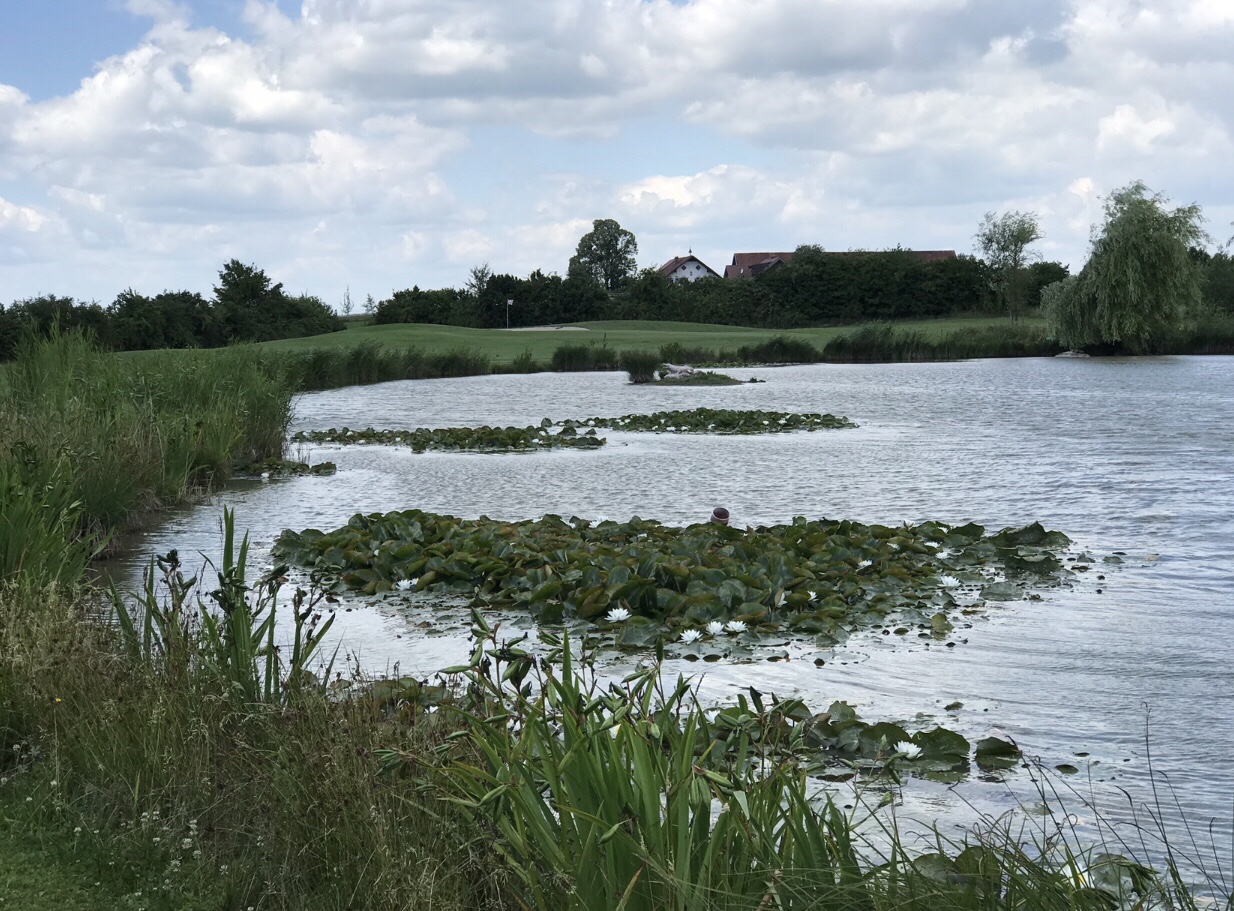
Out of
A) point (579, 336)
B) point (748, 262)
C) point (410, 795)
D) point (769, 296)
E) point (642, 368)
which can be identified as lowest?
point (410, 795)

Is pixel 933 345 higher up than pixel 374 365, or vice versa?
pixel 933 345

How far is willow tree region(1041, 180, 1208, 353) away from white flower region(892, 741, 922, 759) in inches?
Answer: 1945

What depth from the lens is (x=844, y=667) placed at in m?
6.07

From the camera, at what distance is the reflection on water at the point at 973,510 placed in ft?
17.3

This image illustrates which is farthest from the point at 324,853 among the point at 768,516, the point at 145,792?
the point at 768,516

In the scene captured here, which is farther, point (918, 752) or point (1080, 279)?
point (1080, 279)

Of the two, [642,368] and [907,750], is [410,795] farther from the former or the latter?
[642,368]

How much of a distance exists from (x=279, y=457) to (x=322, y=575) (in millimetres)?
8486

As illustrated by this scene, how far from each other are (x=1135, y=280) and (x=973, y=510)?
4261 cm

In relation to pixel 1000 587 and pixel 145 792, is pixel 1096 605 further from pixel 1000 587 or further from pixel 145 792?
pixel 145 792

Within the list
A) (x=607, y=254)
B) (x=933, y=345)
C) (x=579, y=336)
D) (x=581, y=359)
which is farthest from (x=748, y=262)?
(x=581, y=359)

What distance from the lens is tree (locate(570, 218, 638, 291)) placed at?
10469 centimetres

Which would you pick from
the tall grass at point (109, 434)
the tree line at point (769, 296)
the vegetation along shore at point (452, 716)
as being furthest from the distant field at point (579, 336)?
the vegetation along shore at point (452, 716)

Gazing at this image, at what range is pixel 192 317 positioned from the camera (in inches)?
2259
